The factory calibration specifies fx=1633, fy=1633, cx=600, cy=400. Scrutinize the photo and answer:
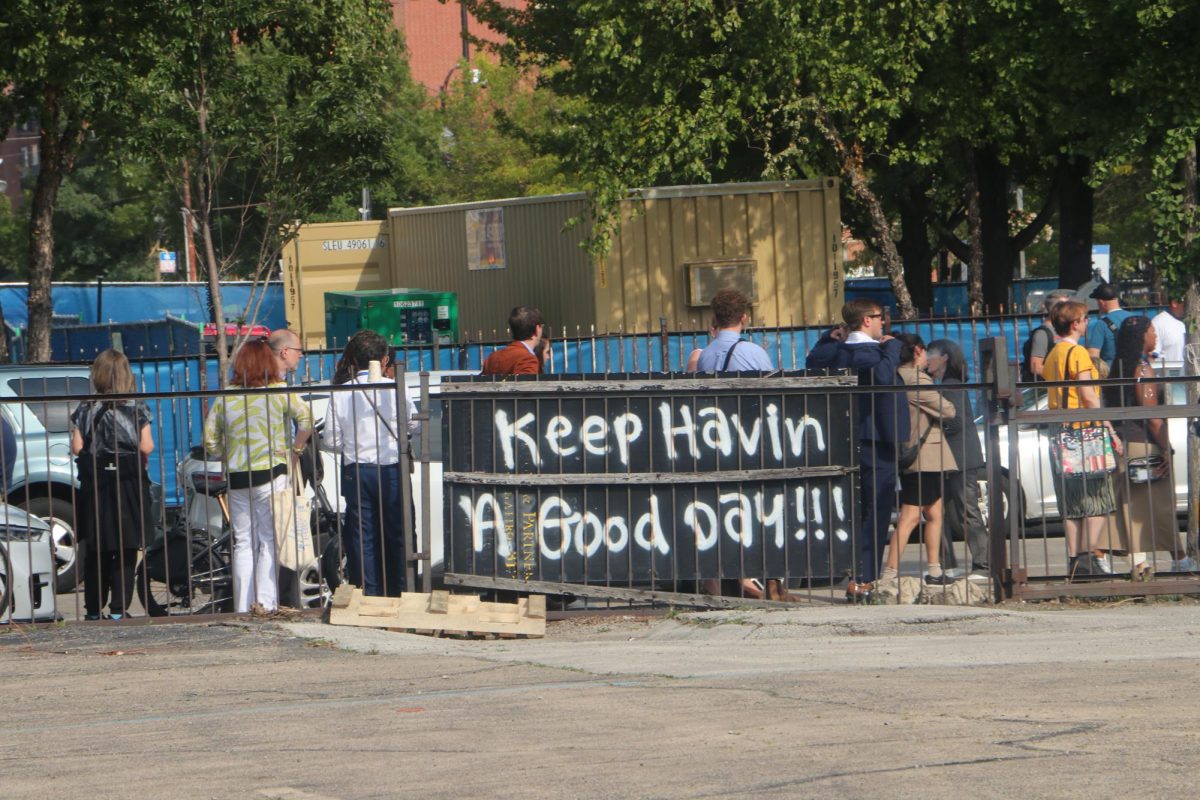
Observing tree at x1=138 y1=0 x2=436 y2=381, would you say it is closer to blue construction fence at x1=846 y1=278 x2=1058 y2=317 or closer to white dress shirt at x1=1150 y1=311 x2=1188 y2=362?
white dress shirt at x1=1150 y1=311 x2=1188 y2=362

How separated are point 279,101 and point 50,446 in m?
9.15

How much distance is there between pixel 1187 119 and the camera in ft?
48.7

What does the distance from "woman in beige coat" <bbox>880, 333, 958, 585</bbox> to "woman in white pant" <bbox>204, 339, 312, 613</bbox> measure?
11.4 feet

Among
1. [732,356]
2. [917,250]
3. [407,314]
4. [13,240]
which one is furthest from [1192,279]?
[13,240]

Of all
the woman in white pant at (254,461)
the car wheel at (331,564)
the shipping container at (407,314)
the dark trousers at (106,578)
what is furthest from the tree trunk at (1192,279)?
the shipping container at (407,314)

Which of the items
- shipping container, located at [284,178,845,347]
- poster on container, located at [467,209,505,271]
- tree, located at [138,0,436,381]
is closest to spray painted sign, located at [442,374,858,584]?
tree, located at [138,0,436,381]

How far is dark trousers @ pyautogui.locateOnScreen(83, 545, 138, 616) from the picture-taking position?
946cm

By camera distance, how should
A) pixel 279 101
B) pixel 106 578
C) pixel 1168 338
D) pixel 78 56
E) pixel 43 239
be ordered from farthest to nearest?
pixel 43 239 < pixel 279 101 < pixel 78 56 < pixel 1168 338 < pixel 106 578

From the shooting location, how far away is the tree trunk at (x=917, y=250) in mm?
33469

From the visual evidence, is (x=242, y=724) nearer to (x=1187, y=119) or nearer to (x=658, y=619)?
(x=658, y=619)

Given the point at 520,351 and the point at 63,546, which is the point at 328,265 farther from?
the point at 520,351

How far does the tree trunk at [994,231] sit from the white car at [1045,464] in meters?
20.4

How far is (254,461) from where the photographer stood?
30.5 ft

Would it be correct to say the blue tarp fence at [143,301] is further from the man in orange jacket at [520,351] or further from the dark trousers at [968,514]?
the dark trousers at [968,514]
